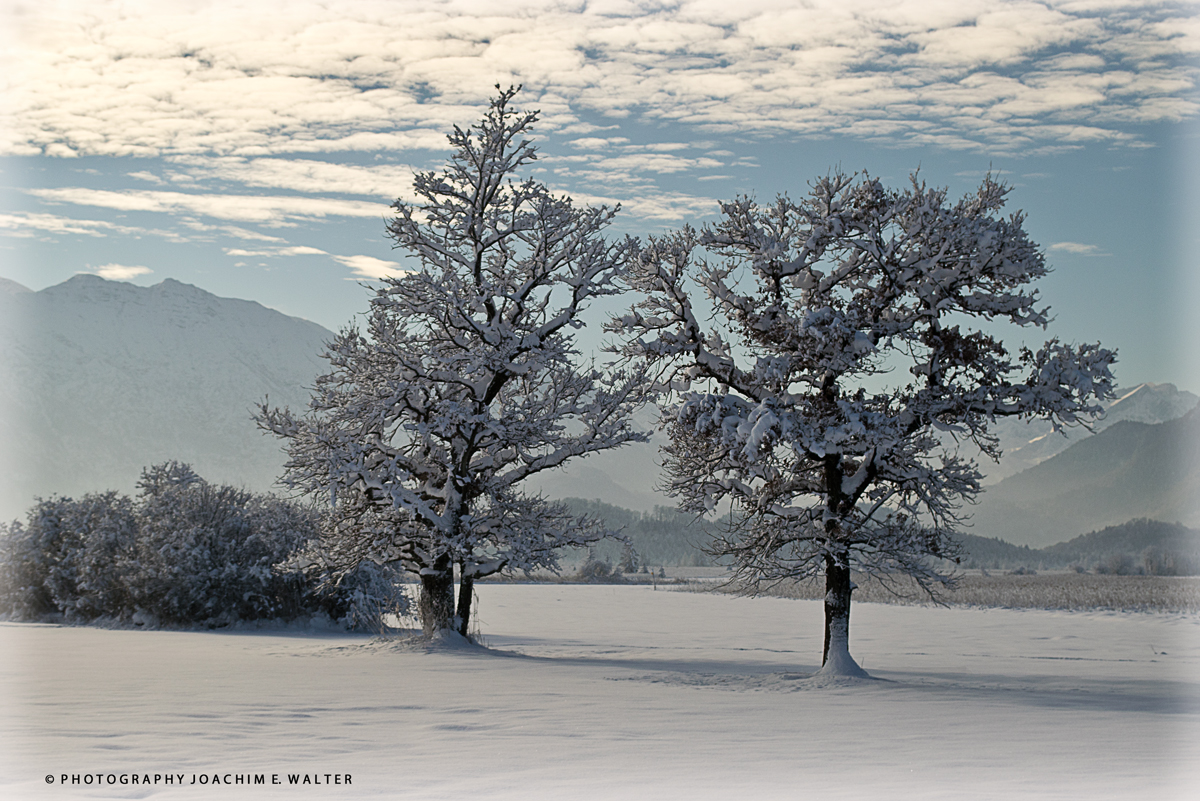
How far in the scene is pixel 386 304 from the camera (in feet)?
75.4

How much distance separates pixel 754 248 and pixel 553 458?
8006mm

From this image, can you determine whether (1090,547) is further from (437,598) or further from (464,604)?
(437,598)

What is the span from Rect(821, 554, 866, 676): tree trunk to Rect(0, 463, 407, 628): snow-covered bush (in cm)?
1532

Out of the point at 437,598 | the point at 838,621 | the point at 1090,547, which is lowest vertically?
the point at 1090,547

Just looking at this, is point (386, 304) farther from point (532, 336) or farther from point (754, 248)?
point (754, 248)

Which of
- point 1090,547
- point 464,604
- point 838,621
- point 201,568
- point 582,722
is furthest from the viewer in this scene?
point 1090,547

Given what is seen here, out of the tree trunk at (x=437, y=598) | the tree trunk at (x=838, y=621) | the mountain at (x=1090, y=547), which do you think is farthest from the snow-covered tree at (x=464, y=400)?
the mountain at (x=1090, y=547)

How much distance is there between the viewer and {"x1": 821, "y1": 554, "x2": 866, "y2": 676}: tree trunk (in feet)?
62.0

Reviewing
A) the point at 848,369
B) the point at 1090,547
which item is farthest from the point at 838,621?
the point at 1090,547

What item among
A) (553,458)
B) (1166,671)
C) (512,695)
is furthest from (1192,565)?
(512,695)

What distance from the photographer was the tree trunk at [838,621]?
62.0 feet

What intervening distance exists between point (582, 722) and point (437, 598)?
1185cm

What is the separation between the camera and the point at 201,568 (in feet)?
104

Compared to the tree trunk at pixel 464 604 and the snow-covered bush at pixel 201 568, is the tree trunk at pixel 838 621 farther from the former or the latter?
the snow-covered bush at pixel 201 568
